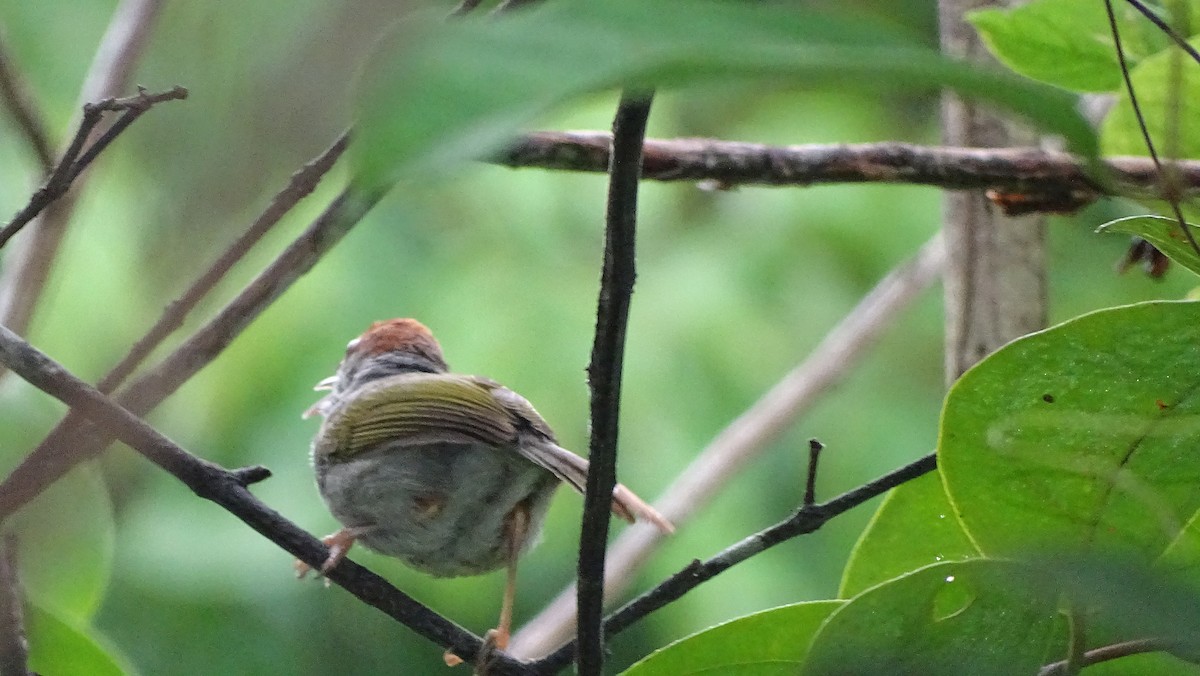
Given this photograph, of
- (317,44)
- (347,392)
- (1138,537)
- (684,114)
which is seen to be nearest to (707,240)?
(684,114)

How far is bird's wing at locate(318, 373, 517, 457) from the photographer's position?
5.29ft

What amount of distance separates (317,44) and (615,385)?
9.10 ft

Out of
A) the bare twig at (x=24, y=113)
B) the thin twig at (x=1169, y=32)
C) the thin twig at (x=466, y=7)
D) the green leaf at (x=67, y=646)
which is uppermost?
the bare twig at (x=24, y=113)

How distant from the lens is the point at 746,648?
41.5 inches

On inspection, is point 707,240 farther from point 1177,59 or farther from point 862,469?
point 1177,59

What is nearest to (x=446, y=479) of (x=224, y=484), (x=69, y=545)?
(x=69, y=545)

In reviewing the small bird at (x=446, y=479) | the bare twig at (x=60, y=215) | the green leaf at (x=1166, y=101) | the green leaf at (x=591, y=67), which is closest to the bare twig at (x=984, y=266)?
the green leaf at (x=1166, y=101)

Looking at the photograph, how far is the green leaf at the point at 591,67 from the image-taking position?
0.28 meters

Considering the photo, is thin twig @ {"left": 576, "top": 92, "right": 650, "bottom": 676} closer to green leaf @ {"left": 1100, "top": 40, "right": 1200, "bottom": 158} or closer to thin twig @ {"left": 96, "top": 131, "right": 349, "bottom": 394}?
thin twig @ {"left": 96, "top": 131, "right": 349, "bottom": 394}

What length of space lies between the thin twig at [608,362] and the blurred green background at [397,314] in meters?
2.14

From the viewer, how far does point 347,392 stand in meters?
2.09

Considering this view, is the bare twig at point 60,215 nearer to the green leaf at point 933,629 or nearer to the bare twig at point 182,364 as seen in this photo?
the bare twig at point 182,364

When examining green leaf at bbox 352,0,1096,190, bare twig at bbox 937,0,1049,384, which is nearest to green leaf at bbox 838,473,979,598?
bare twig at bbox 937,0,1049,384

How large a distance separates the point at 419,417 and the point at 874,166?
727 millimetres
